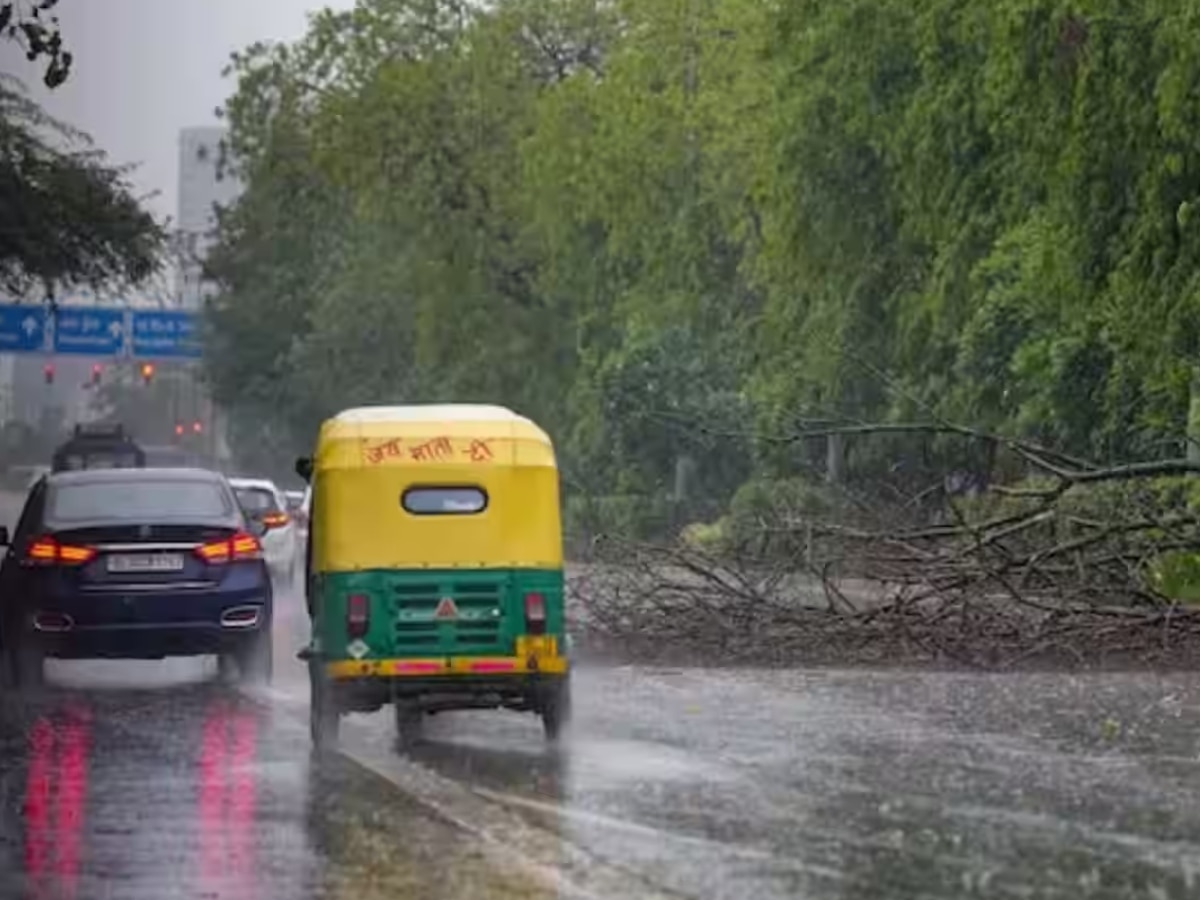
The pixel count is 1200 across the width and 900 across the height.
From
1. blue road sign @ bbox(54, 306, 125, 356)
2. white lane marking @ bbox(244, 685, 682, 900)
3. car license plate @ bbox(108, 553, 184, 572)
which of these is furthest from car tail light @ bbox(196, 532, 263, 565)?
blue road sign @ bbox(54, 306, 125, 356)

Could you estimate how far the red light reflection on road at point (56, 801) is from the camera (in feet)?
37.1

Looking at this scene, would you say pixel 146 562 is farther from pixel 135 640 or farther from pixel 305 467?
pixel 305 467

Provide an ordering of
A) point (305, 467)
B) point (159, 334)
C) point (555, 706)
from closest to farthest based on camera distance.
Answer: point (555, 706) < point (305, 467) < point (159, 334)

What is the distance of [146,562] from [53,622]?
81cm

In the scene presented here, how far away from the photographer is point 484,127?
5819 centimetres

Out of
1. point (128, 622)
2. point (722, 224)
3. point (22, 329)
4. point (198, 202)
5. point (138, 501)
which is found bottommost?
point (128, 622)

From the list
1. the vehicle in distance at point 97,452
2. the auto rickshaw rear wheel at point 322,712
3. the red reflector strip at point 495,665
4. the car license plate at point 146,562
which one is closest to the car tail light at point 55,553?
the car license plate at point 146,562

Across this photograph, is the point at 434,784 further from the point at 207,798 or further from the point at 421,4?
the point at 421,4

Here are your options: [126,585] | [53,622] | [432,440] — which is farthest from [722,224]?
[432,440]

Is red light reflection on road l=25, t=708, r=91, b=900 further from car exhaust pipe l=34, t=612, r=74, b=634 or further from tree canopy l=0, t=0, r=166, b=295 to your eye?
tree canopy l=0, t=0, r=166, b=295

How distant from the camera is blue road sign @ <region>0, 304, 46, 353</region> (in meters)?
61.2

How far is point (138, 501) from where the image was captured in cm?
2100

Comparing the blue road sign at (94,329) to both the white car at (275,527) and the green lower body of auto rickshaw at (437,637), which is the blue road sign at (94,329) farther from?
the green lower body of auto rickshaw at (437,637)

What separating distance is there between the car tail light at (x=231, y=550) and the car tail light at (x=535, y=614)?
484 centimetres
